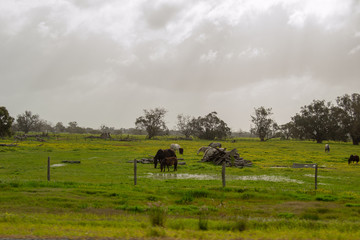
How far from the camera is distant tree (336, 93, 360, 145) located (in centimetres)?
9153

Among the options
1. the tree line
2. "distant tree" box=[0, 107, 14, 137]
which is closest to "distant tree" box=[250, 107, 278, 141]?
the tree line

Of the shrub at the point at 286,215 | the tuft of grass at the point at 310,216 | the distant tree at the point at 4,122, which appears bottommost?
the tuft of grass at the point at 310,216

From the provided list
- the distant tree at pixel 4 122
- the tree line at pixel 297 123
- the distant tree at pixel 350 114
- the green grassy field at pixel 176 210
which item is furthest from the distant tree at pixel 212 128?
the green grassy field at pixel 176 210

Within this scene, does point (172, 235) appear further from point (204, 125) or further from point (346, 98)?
point (204, 125)

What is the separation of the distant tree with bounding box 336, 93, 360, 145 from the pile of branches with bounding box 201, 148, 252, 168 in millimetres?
71661

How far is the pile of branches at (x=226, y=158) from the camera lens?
114ft

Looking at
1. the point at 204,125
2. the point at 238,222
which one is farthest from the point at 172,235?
the point at 204,125

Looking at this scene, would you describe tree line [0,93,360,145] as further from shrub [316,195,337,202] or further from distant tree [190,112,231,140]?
shrub [316,195,337,202]

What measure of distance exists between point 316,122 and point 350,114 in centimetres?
1114

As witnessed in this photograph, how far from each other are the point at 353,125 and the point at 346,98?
1452 centimetres

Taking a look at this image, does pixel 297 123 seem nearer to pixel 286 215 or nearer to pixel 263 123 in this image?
pixel 263 123

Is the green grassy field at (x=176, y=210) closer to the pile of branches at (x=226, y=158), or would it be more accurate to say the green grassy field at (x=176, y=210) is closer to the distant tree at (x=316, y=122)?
the pile of branches at (x=226, y=158)

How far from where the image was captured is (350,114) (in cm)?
10206

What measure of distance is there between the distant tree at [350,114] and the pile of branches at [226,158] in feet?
235
